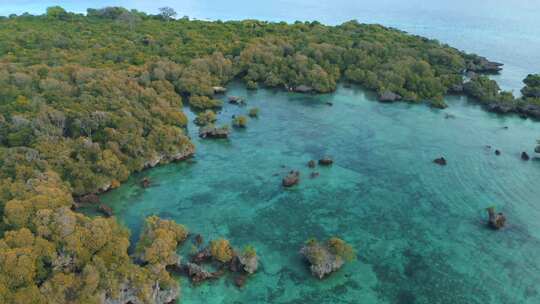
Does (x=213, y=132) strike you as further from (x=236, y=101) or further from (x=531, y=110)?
(x=531, y=110)

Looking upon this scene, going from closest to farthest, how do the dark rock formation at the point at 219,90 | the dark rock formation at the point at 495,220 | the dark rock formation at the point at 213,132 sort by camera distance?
the dark rock formation at the point at 495,220 < the dark rock formation at the point at 213,132 < the dark rock formation at the point at 219,90

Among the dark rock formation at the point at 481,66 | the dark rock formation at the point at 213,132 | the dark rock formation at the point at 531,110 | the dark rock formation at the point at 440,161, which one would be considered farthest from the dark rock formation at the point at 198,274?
the dark rock formation at the point at 481,66

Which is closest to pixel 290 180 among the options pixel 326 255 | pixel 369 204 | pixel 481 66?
pixel 369 204

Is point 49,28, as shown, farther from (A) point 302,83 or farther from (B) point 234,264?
(B) point 234,264

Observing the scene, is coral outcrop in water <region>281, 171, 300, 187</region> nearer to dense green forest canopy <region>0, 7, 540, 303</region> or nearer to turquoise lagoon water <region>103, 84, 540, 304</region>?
turquoise lagoon water <region>103, 84, 540, 304</region>

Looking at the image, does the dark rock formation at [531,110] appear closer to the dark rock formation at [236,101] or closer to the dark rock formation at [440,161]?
the dark rock formation at [440,161]

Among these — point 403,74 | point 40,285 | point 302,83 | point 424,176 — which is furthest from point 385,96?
point 40,285
